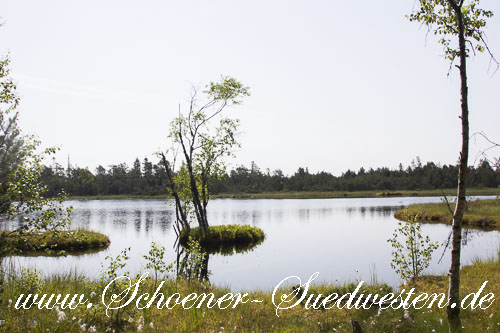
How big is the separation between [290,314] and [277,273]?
9179 millimetres

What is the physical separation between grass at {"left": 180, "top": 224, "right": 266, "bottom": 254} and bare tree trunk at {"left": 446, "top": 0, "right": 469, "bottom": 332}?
68.4 feet

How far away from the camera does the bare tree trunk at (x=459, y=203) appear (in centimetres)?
729

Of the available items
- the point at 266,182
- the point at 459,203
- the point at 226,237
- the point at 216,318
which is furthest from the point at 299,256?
the point at 266,182

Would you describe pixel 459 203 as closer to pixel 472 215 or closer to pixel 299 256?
pixel 299 256

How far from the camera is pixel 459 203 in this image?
727 cm

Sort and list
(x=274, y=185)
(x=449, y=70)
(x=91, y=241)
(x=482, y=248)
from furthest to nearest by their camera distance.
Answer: (x=274, y=185), (x=91, y=241), (x=482, y=248), (x=449, y=70)

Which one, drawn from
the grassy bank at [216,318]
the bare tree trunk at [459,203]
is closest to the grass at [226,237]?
the grassy bank at [216,318]

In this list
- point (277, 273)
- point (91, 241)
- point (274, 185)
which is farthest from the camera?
point (274, 185)

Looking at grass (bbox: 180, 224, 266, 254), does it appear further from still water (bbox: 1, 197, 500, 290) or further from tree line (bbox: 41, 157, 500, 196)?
tree line (bbox: 41, 157, 500, 196)

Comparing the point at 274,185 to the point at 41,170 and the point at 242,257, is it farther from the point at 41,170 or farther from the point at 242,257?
the point at 41,170

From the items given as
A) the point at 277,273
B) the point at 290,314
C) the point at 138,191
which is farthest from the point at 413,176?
the point at 290,314

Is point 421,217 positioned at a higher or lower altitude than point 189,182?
lower

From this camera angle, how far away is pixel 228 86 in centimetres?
3025

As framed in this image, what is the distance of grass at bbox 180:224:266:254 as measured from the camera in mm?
28625
